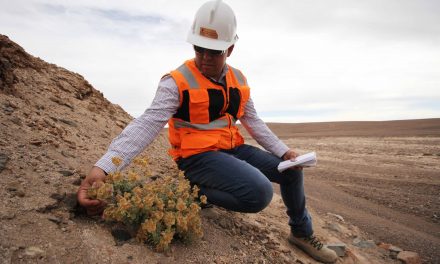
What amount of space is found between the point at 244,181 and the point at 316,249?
104cm

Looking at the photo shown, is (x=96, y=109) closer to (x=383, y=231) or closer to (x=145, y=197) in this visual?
(x=145, y=197)

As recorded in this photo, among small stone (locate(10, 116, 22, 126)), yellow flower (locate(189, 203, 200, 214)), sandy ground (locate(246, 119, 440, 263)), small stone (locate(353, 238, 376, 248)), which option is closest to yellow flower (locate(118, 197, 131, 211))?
yellow flower (locate(189, 203, 200, 214))

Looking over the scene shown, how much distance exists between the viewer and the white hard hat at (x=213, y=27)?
3084 mm

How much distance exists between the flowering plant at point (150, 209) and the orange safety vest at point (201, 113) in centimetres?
44

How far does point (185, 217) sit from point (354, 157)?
10627mm

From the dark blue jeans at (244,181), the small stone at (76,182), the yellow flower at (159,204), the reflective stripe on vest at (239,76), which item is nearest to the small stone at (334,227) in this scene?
the dark blue jeans at (244,181)

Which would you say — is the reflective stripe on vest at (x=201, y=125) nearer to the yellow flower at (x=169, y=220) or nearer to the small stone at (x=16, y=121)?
the yellow flower at (x=169, y=220)

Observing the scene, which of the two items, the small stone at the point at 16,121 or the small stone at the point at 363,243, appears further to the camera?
the small stone at the point at 363,243

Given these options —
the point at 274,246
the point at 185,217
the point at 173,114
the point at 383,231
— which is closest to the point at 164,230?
the point at 185,217

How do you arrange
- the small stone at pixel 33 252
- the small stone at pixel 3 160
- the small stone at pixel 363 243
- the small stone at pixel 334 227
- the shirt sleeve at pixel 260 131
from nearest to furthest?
the small stone at pixel 33 252 < the small stone at pixel 3 160 < the shirt sleeve at pixel 260 131 < the small stone at pixel 363 243 < the small stone at pixel 334 227

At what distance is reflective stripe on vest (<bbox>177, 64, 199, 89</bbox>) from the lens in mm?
3083

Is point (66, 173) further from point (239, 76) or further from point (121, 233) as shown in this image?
point (239, 76)

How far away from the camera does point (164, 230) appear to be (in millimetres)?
2627

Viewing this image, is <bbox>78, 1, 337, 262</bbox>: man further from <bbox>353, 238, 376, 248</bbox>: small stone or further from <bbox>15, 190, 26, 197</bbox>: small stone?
<bbox>353, 238, 376, 248</bbox>: small stone
